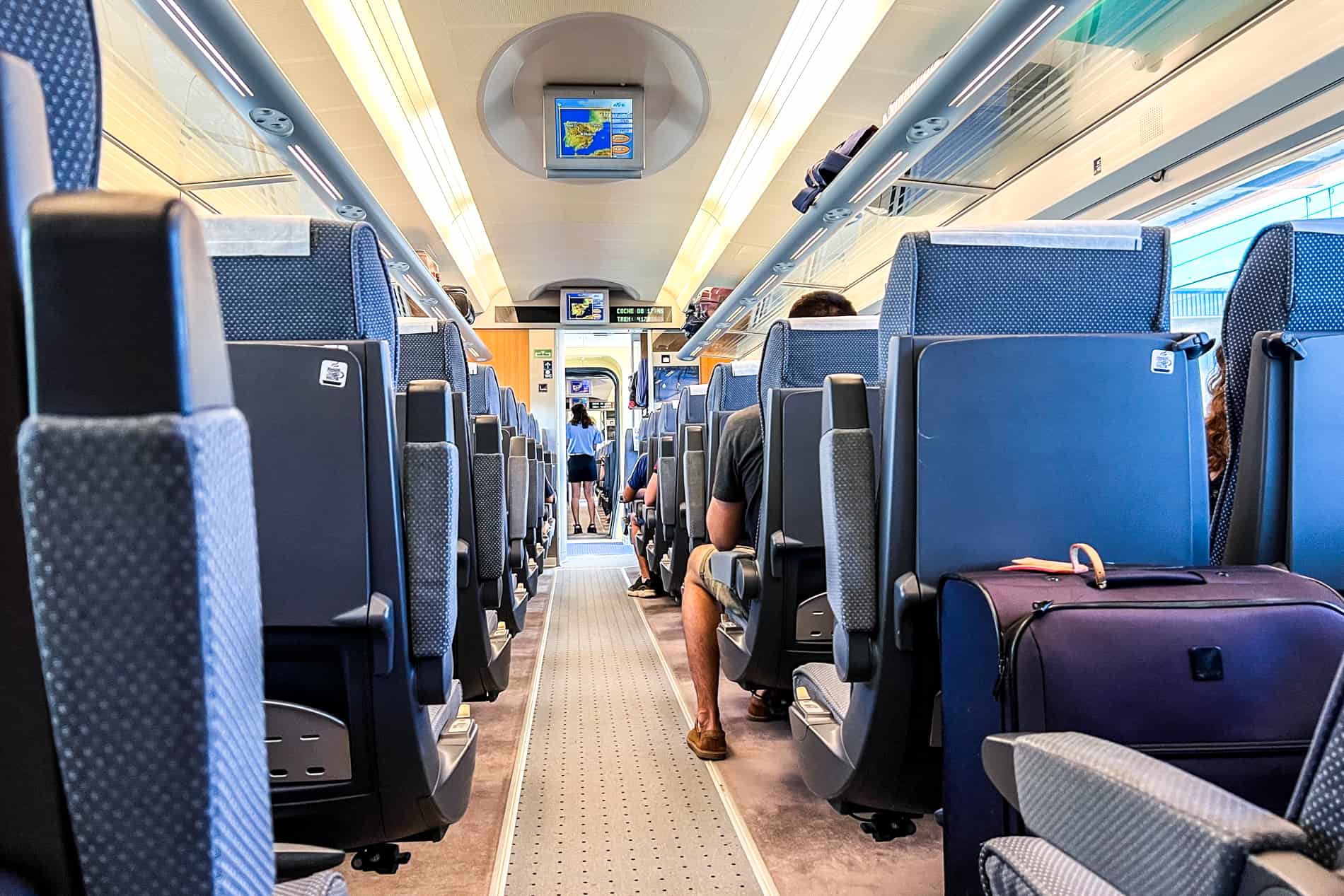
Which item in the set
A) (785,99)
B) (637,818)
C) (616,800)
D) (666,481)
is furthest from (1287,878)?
(785,99)

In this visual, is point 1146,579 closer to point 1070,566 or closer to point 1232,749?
point 1070,566

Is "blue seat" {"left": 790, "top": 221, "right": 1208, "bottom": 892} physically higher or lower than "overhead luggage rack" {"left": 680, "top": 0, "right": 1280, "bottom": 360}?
lower

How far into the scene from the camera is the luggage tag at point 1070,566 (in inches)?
55.2

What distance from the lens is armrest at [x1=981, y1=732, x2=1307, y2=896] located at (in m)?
0.65

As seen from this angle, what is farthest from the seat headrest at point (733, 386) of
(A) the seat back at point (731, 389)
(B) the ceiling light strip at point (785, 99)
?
(B) the ceiling light strip at point (785, 99)

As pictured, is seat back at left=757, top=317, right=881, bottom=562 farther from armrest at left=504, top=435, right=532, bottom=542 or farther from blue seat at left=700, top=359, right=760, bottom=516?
armrest at left=504, top=435, right=532, bottom=542

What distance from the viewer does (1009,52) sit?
3057mm

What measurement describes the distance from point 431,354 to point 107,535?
272 centimetres

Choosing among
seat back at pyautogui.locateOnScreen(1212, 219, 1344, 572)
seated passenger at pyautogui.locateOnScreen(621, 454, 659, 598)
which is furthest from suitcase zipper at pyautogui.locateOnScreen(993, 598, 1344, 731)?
seated passenger at pyautogui.locateOnScreen(621, 454, 659, 598)

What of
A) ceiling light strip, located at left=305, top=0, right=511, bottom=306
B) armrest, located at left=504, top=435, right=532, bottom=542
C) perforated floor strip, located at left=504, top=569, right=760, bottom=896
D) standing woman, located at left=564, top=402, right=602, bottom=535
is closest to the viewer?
perforated floor strip, located at left=504, top=569, right=760, bottom=896

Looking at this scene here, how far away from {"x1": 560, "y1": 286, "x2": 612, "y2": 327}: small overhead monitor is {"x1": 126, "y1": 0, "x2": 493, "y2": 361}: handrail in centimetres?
842

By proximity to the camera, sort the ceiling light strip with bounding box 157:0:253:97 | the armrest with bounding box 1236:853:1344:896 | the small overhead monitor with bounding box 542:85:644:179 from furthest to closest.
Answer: the small overhead monitor with bounding box 542:85:644:179
the ceiling light strip with bounding box 157:0:253:97
the armrest with bounding box 1236:853:1344:896

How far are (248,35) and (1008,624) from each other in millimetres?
3245

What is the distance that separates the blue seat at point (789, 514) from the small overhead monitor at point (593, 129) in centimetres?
490
